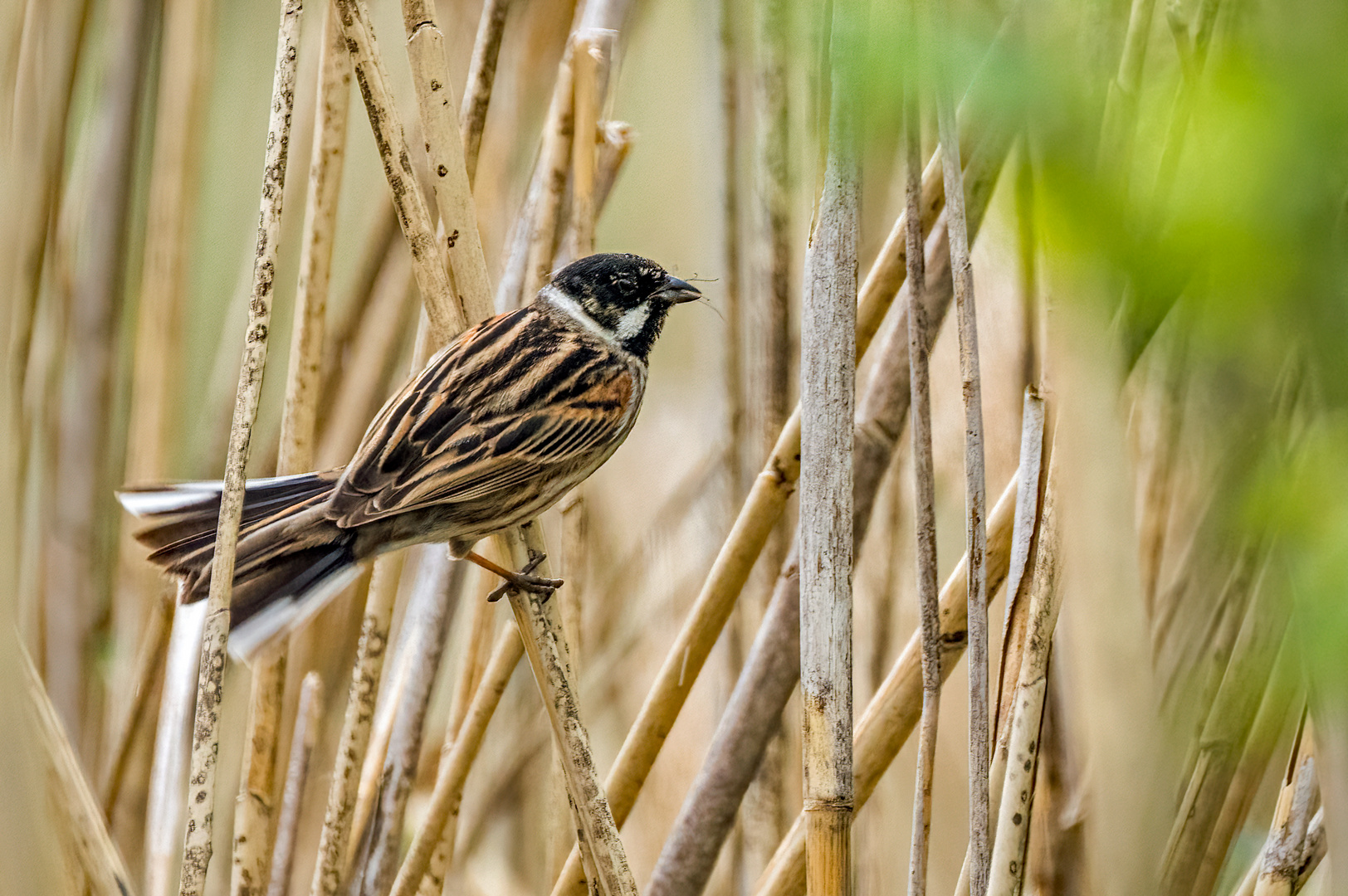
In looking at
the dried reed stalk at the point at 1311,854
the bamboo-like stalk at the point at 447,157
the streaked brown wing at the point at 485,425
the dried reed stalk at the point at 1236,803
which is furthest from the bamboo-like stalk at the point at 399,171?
the dried reed stalk at the point at 1311,854

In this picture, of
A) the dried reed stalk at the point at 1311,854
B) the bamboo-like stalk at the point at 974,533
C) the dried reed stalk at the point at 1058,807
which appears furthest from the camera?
the dried reed stalk at the point at 1058,807

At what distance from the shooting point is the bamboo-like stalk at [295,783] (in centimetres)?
202

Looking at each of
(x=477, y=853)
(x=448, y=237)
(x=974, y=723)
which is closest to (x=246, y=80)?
(x=448, y=237)

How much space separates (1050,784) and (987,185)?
3.04ft

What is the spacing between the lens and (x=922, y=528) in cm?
126

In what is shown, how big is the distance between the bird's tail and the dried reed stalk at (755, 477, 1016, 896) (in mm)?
801

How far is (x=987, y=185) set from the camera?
4.87 feet

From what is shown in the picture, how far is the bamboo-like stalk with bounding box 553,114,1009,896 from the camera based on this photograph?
1.58m

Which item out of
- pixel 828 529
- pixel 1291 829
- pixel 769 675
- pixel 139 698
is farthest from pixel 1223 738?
pixel 139 698

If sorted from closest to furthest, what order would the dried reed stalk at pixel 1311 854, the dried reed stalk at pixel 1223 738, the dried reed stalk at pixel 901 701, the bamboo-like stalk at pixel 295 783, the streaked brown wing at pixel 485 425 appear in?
the dried reed stalk at pixel 1223 738 < the dried reed stalk at pixel 1311 854 < the dried reed stalk at pixel 901 701 < the streaked brown wing at pixel 485 425 < the bamboo-like stalk at pixel 295 783

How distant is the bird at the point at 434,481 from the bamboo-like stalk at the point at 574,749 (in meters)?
0.05

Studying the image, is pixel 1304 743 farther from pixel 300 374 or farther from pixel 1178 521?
pixel 300 374

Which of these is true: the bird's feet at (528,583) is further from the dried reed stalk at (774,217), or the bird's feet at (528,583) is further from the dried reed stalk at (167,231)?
the dried reed stalk at (167,231)

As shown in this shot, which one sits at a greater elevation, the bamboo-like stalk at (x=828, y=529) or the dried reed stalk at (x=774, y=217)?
the dried reed stalk at (x=774, y=217)
